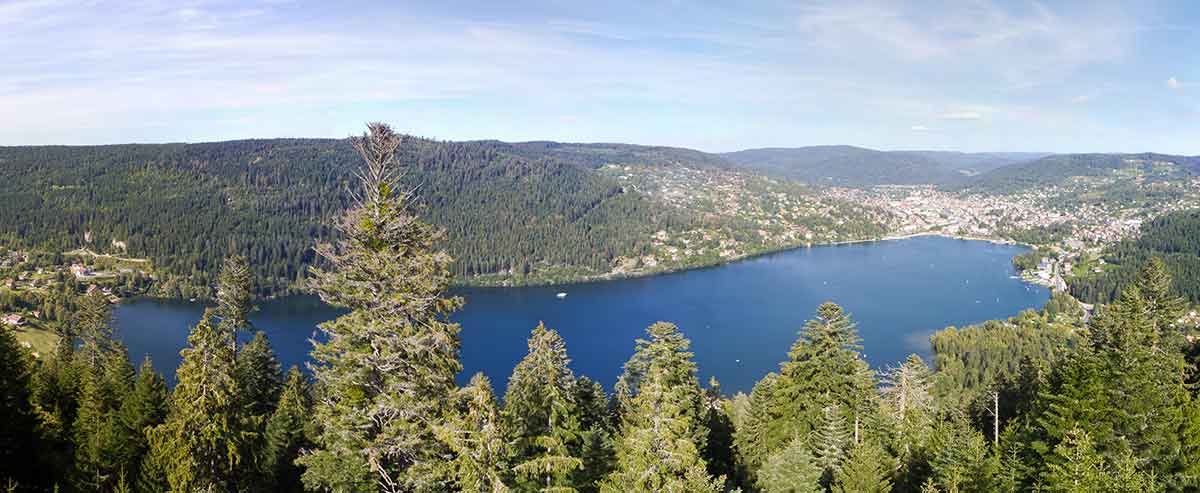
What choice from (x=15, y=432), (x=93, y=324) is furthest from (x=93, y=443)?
(x=93, y=324)

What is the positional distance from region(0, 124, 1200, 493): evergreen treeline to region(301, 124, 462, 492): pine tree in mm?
33

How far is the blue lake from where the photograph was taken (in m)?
80.2

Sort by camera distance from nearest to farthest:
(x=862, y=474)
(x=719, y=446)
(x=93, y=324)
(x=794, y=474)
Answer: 1. (x=794, y=474)
2. (x=862, y=474)
3. (x=719, y=446)
4. (x=93, y=324)

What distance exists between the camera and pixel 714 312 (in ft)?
348

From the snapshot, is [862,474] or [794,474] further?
[862,474]

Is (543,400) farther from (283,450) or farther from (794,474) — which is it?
(283,450)

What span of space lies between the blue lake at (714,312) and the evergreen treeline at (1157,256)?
7.99 m

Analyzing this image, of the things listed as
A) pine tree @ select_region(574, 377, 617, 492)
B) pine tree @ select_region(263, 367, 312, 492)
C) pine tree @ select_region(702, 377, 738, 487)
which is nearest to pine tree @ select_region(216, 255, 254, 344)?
pine tree @ select_region(263, 367, 312, 492)

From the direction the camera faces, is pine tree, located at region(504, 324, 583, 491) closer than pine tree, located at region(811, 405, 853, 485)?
Yes

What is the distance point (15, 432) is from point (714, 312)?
9751 centimetres

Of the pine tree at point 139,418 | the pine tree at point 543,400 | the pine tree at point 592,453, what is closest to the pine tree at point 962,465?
the pine tree at point 592,453

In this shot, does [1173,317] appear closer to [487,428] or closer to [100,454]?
[487,428]

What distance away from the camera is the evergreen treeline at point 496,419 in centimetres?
979

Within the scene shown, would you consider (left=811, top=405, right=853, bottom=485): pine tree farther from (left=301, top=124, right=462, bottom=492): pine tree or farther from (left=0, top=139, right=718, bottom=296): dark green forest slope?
(left=0, top=139, right=718, bottom=296): dark green forest slope
